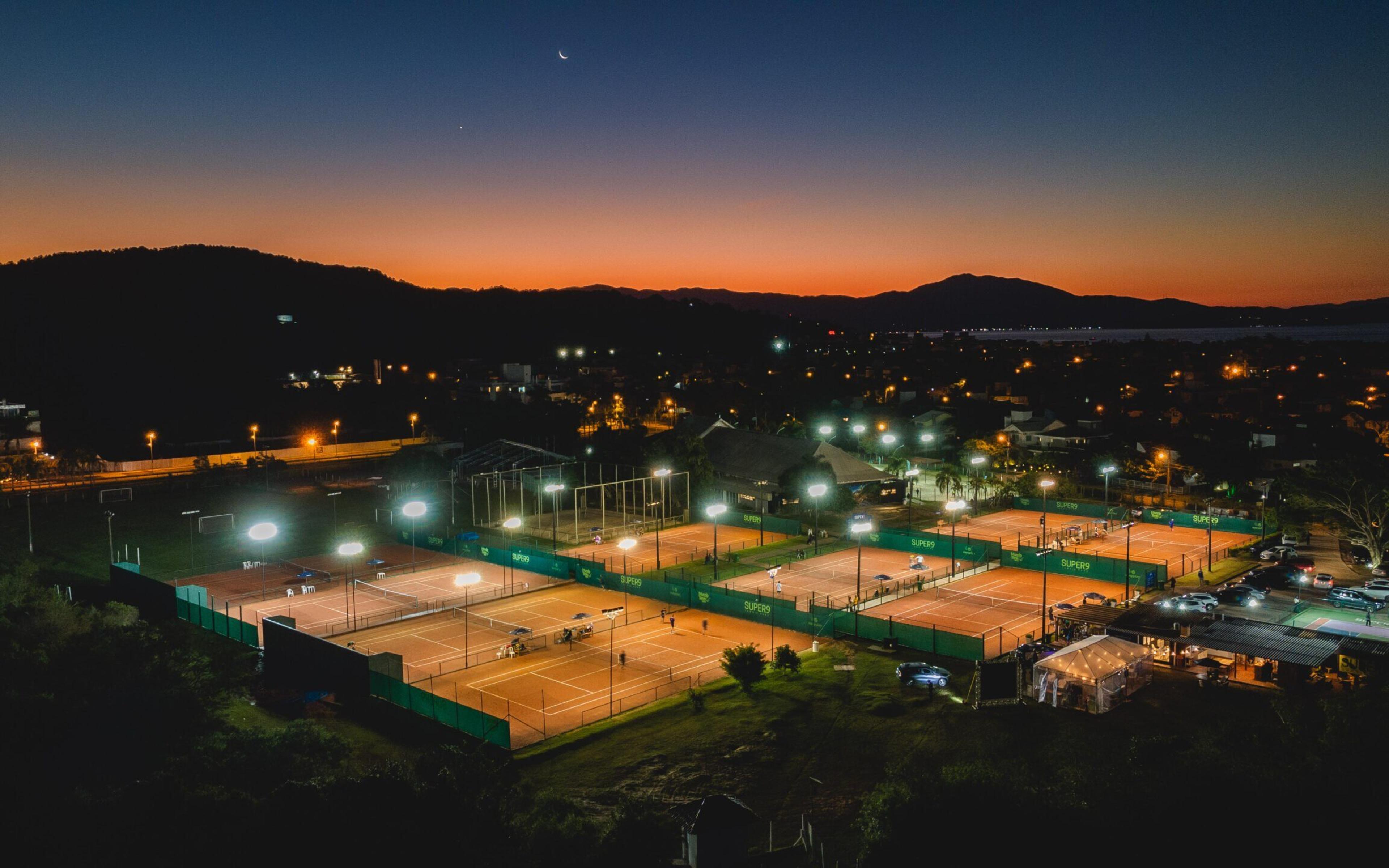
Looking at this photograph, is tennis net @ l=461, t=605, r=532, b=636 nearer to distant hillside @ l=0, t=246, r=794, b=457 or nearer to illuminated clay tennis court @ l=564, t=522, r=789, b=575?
illuminated clay tennis court @ l=564, t=522, r=789, b=575

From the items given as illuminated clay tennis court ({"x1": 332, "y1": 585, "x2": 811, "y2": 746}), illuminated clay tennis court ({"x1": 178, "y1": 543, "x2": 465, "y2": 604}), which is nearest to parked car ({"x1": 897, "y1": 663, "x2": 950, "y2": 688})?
illuminated clay tennis court ({"x1": 332, "y1": 585, "x2": 811, "y2": 746})

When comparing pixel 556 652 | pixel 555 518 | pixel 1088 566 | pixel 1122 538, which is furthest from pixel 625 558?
pixel 1122 538

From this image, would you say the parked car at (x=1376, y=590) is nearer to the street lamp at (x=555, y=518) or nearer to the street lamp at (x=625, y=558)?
the street lamp at (x=625, y=558)

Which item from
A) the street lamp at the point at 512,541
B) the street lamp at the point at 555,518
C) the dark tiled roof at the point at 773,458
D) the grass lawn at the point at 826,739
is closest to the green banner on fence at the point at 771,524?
the dark tiled roof at the point at 773,458

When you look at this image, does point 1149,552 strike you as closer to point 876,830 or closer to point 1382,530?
point 1382,530

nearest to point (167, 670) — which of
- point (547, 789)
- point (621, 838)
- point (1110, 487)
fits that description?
point (547, 789)

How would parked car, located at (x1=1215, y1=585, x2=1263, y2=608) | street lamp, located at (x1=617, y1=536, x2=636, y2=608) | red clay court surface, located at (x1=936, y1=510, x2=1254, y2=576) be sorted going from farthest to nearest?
red clay court surface, located at (x1=936, y1=510, x2=1254, y2=576), street lamp, located at (x1=617, y1=536, x2=636, y2=608), parked car, located at (x1=1215, y1=585, x2=1263, y2=608)
